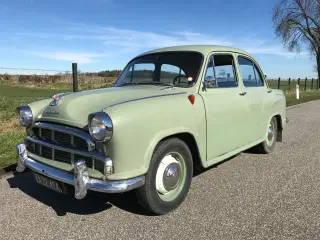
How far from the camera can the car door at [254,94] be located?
5203mm

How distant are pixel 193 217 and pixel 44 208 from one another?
5.43ft

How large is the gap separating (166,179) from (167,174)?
55 mm

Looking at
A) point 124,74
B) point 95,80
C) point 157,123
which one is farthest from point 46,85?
point 157,123

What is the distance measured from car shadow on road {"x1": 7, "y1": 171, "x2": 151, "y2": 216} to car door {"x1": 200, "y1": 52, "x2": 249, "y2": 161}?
1081 millimetres

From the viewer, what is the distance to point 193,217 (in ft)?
11.7

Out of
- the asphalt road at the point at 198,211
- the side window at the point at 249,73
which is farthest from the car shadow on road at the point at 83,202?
the side window at the point at 249,73

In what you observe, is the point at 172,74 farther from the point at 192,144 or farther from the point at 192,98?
the point at 192,144

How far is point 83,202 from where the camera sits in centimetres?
402

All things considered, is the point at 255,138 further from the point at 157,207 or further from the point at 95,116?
the point at 95,116

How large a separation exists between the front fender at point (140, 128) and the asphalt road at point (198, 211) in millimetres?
631

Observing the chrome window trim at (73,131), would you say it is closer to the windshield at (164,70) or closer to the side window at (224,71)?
the windshield at (164,70)

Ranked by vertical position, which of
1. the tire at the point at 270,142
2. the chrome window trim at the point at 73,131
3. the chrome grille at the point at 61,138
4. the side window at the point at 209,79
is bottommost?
the tire at the point at 270,142

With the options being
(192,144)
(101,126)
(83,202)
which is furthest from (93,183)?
(192,144)

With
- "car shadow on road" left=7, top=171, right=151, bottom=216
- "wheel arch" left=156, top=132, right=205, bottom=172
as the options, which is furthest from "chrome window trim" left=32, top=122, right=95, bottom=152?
"wheel arch" left=156, top=132, right=205, bottom=172
